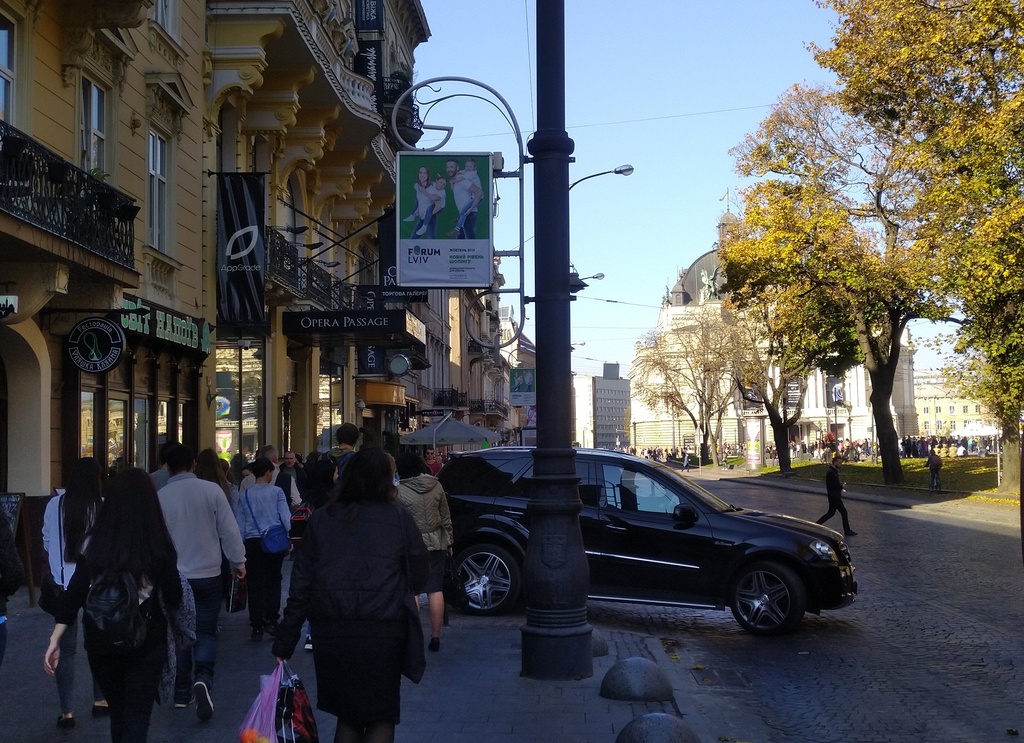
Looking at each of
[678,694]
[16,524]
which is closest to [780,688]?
[678,694]

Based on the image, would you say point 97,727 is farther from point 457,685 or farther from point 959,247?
point 959,247

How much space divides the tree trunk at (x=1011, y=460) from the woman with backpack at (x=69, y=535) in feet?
103

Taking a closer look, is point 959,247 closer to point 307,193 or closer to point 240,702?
point 307,193

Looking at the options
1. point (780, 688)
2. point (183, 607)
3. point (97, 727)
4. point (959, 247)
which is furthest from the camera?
point (959, 247)

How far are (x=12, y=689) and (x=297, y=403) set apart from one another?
1866 cm

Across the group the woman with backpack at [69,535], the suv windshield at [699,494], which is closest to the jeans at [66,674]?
the woman with backpack at [69,535]

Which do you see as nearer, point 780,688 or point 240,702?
point 240,702

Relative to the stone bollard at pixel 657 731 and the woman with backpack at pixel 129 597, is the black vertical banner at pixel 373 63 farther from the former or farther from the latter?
the stone bollard at pixel 657 731

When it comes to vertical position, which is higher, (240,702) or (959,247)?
(959,247)

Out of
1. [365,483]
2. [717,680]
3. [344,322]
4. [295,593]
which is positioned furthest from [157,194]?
[295,593]

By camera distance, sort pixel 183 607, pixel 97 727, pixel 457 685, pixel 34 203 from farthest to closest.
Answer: pixel 34 203
pixel 457 685
pixel 97 727
pixel 183 607

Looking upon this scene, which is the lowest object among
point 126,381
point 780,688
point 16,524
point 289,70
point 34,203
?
point 780,688

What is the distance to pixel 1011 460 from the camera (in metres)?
34.5

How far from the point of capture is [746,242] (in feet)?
125
